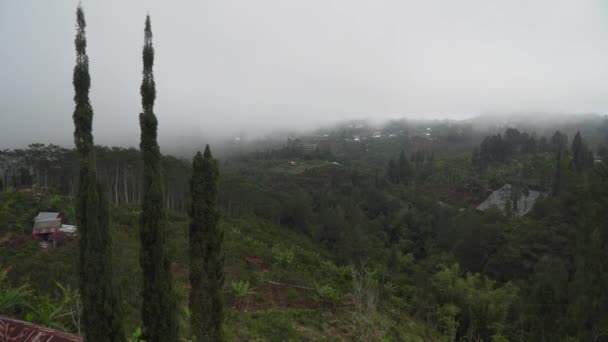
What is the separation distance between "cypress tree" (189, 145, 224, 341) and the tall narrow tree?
6.60ft

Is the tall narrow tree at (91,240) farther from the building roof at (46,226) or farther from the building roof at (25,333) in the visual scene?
the building roof at (46,226)

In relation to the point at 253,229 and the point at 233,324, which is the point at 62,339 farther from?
the point at 253,229

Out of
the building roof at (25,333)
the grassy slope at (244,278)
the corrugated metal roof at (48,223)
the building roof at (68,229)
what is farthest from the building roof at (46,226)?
the building roof at (25,333)

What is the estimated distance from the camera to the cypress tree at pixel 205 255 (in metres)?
9.06

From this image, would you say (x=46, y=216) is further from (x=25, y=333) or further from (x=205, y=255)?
(x=205, y=255)

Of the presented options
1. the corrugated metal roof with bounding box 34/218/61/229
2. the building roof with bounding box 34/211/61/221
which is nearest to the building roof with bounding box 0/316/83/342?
the corrugated metal roof with bounding box 34/218/61/229

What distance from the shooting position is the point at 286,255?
26578 millimetres

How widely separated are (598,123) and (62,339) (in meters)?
221

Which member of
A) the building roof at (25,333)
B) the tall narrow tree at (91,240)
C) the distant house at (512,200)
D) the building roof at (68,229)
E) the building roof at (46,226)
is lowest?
the distant house at (512,200)

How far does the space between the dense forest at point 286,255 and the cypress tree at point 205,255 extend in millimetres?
39

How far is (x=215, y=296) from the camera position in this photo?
30.2 feet

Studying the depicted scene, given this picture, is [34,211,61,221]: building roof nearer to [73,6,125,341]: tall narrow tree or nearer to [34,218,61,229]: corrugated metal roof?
[34,218,61,229]: corrugated metal roof

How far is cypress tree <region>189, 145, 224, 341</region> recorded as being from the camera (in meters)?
9.06

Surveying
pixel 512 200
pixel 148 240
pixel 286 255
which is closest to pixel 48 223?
pixel 286 255
